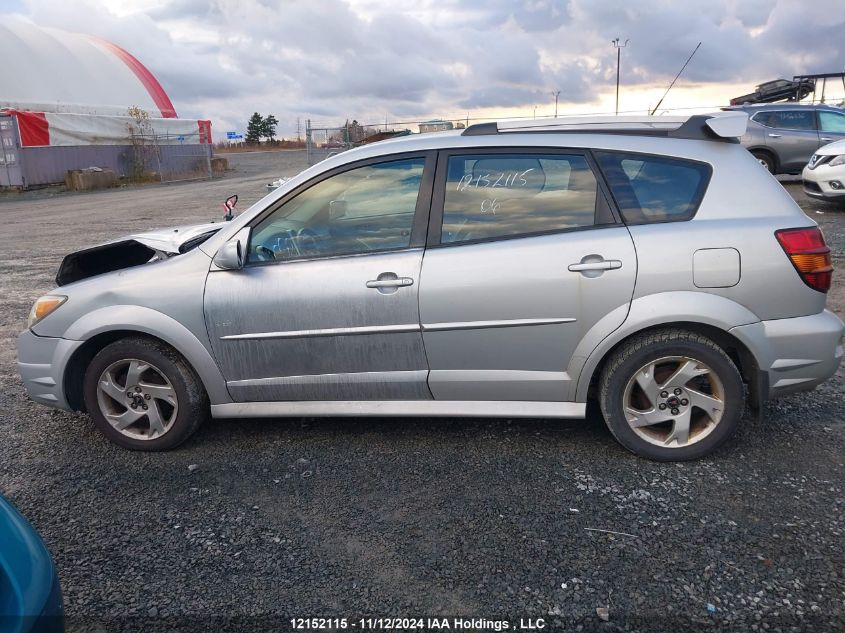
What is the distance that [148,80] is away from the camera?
4091 cm

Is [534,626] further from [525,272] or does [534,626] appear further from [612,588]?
[525,272]

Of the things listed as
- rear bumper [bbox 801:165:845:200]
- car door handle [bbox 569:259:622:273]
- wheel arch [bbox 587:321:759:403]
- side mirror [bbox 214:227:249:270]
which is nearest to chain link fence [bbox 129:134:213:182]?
rear bumper [bbox 801:165:845:200]

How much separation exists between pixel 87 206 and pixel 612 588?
2095cm

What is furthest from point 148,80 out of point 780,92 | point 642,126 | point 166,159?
point 642,126

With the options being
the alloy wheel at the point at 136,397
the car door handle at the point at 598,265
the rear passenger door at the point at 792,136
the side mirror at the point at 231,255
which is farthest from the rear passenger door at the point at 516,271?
the rear passenger door at the point at 792,136

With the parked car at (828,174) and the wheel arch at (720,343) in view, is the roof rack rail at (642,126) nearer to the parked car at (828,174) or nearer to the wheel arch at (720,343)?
the wheel arch at (720,343)

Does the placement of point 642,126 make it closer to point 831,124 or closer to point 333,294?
point 333,294

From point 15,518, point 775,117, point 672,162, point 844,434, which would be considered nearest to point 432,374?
point 672,162

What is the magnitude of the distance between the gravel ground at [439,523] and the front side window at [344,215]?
1133mm

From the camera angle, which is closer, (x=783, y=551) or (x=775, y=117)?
(x=783, y=551)

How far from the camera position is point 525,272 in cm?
349

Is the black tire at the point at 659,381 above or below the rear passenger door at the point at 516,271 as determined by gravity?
below

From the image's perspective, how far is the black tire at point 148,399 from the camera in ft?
12.6

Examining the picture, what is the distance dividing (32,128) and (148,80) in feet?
54.5
